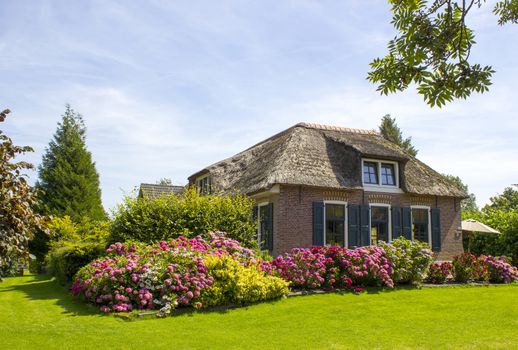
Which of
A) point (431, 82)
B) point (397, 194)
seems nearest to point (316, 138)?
point (397, 194)

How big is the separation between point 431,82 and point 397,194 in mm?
16235

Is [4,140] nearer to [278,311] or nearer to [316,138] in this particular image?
[278,311]

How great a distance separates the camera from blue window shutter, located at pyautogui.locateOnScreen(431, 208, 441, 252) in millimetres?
20422

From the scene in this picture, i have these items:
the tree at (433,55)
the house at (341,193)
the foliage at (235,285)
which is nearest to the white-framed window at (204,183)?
the house at (341,193)

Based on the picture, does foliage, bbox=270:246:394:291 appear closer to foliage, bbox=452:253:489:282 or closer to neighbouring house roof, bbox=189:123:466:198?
foliage, bbox=452:253:489:282

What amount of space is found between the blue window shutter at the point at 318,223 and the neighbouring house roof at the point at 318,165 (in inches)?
33.3

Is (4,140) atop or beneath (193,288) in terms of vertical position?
atop

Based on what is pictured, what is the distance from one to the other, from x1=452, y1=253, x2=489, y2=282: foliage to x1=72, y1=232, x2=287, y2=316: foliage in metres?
7.42

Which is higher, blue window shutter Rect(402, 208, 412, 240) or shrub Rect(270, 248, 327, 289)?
blue window shutter Rect(402, 208, 412, 240)

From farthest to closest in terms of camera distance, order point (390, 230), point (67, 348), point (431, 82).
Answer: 1. point (390, 230)
2. point (67, 348)
3. point (431, 82)

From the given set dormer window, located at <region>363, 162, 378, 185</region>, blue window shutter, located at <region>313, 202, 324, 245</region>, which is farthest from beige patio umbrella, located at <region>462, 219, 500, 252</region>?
blue window shutter, located at <region>313, 202, 324, 245</region>

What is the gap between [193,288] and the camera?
412 inches

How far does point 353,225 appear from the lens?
1866 centimetres

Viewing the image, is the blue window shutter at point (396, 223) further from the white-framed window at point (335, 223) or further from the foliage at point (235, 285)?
the foliage at point (235, 285)
